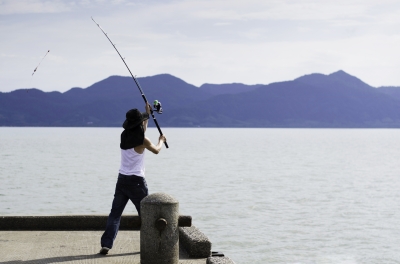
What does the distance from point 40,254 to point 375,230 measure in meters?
Answer: 15.7

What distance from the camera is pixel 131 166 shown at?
23.6 feet

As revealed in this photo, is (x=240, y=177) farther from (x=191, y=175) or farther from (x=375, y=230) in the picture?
(x=375, y=230)

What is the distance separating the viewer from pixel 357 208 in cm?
2705

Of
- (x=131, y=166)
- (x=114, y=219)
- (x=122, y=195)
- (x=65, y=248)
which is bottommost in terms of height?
(x=65, y=248)

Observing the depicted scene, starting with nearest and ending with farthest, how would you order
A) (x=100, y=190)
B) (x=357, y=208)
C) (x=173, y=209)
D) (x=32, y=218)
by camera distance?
(x=173, y=209) → (x=32, y=218) → (x=357, y=208) → (x=100, y=190)

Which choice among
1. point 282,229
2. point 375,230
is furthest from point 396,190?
point 282,229

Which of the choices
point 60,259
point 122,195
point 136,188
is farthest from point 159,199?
point 60,259

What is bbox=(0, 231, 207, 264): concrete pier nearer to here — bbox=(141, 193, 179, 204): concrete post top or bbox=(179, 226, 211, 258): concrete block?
bbox=(179, 226, 211, 258): concrete block

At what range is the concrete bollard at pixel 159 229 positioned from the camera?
6438 mm

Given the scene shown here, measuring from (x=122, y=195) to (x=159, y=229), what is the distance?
Answer: 1004mm

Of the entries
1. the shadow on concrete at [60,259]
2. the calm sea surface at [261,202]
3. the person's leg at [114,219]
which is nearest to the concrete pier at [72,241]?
the shadow on concrete at [60,259]

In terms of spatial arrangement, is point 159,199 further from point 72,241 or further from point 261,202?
point 261,202

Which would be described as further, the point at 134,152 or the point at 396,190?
the point at 396,190

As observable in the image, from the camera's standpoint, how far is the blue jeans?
7195 millimetres
